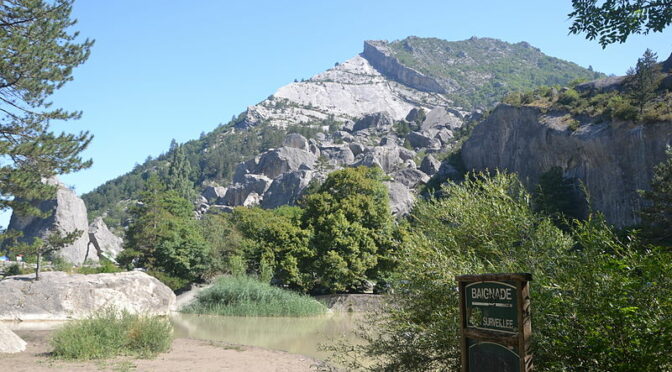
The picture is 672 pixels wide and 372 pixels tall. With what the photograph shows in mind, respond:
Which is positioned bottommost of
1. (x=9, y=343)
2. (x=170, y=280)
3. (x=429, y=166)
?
(x=9, y=343)

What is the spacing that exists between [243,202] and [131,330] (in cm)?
8843

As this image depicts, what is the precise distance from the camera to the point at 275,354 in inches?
535

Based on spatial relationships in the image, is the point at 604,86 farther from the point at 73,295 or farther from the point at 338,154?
the point at 338,154

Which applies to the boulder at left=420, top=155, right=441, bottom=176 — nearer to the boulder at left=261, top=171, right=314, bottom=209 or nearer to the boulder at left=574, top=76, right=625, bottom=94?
the boulder at left=261, top=171, right=314, bottom=209

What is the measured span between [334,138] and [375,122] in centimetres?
1310

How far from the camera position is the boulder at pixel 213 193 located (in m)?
111

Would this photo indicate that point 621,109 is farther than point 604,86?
No

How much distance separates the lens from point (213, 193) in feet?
368


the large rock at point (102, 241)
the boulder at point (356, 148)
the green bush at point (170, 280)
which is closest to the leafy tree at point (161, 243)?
the green bush at point (170, 280)

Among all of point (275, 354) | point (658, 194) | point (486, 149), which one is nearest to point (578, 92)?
point (486, 149)

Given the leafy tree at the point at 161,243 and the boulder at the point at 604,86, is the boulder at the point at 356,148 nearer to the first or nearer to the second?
the boulder at the point at 604,86

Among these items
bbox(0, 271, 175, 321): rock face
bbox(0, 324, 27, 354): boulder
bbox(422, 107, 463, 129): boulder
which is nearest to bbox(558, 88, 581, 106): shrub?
bbox(0, 271, 175, 321): rock face

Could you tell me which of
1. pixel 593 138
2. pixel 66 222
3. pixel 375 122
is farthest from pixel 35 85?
pixel 375 122

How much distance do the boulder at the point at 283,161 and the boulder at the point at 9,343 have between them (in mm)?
91039
